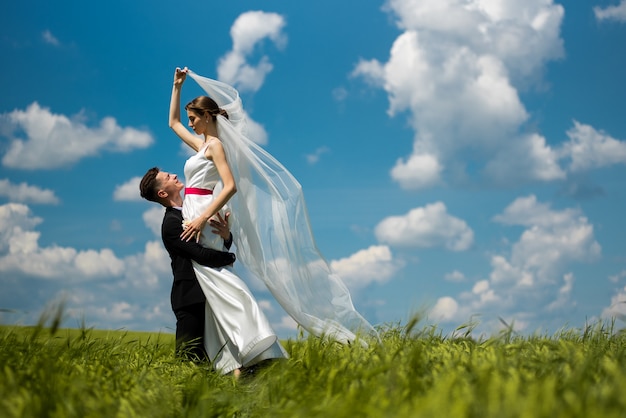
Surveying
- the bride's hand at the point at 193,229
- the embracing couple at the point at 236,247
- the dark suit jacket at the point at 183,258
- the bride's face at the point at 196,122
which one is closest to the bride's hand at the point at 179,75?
the embracing couple at the point at 236,247

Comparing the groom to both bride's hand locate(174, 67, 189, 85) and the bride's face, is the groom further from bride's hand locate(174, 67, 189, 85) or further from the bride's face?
bride's hand locate(174, 67, 189, 85)

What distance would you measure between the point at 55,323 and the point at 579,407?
3.27m

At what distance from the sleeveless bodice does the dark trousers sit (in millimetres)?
1279

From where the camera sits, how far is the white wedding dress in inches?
246

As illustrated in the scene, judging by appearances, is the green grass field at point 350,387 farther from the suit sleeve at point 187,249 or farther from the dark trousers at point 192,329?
the suit sleeve at point 187,249

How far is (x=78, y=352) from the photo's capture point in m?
5.46

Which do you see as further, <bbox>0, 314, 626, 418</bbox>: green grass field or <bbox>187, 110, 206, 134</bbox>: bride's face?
<bbox>187, 110, 206, 134</bbox>: bride's face

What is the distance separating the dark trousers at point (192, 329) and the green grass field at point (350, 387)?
1.11 meters

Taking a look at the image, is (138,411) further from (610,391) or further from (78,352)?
(610,391)

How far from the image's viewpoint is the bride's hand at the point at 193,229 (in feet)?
20.7

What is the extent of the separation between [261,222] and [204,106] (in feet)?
4.60

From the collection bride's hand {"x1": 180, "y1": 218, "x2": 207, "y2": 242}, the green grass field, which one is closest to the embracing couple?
bride's hand {"x1": 180, "y1": 218, "x2": 207, "y2": 242}

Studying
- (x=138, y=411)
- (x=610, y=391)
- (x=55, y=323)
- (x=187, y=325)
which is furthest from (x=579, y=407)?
(x=187, y=325)

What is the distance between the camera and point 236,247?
6824 mm
